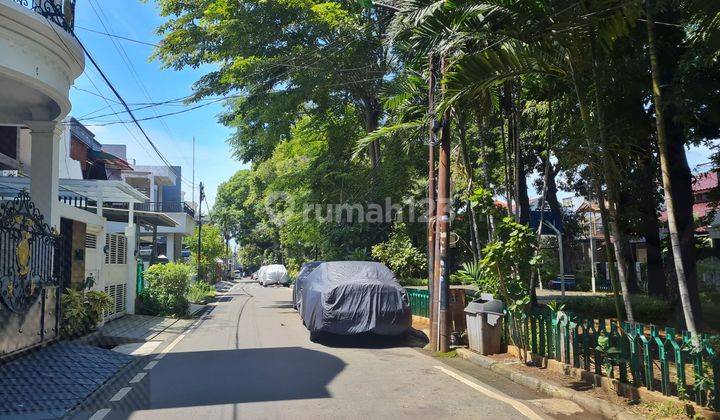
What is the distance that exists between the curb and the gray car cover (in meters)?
1.94

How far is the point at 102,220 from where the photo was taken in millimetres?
14594

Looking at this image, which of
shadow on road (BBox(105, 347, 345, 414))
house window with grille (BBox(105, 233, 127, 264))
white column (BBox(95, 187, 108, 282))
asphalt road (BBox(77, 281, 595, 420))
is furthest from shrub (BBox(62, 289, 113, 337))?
house window with grille (BBox(105, 233, 127, 264))

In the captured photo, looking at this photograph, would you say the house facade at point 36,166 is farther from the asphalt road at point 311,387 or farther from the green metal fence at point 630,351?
the green metal fence at point 630,351

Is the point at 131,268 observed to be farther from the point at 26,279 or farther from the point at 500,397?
the point at 500,397

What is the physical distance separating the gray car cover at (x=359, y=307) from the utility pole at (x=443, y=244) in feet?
2.91

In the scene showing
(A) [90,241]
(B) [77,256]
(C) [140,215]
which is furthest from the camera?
(C) [140,215]

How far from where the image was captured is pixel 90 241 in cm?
1377

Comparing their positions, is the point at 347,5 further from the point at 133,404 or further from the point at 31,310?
the point at 133,404

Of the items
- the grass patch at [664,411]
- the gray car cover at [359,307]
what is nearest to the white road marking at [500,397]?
the grass patch at [664,411]

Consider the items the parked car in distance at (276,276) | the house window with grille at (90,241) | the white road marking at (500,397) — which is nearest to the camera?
the white road marking at (500,397)

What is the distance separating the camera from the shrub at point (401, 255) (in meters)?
19.9

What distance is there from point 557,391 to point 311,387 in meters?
3.21

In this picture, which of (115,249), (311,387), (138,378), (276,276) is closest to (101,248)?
(115,249)

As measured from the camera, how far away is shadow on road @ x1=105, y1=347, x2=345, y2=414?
268 inches
